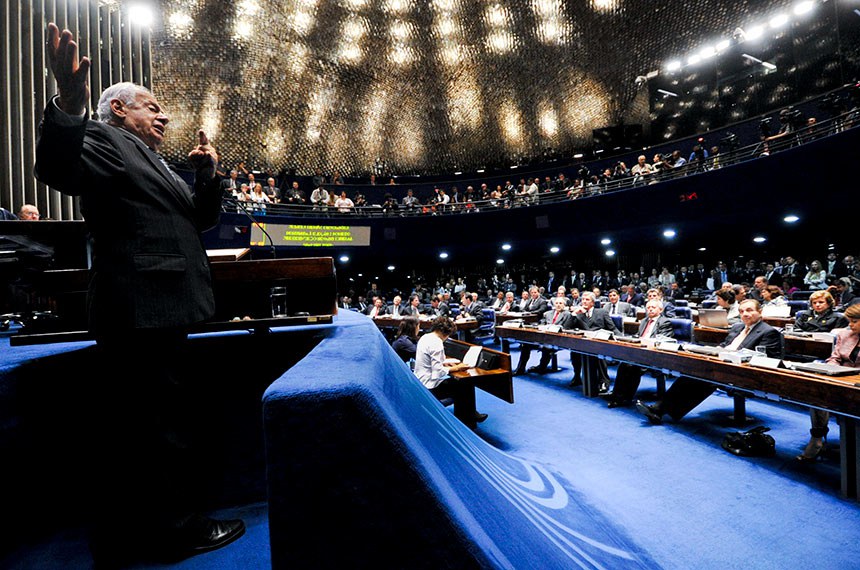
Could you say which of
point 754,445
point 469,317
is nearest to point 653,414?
point 754,445

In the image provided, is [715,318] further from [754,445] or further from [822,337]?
[754,445]

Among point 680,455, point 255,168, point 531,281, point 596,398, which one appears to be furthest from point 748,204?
point 255,168

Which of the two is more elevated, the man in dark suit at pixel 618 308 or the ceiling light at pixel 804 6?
the ceiling light at pixel 804 6

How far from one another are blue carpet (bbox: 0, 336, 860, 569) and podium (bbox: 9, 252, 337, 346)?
0.62 meters

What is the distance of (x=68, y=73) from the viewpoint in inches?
39.0

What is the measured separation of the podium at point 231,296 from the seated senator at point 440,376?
233 centimetres

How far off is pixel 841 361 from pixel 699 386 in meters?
1.01

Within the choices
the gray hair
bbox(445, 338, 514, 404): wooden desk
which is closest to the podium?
the gray hair

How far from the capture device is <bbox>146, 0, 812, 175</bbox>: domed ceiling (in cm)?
1375

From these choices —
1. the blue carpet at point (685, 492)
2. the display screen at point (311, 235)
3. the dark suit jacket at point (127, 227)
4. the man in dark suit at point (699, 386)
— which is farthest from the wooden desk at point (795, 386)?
the display screen at point (311, 235)

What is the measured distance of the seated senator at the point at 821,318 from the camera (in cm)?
460

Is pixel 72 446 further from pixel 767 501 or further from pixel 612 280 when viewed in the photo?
pixel 612 280

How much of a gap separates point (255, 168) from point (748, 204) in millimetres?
16389

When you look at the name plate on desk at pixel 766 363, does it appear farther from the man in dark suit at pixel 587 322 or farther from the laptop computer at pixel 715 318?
the laptop computer at pixel 715 318
